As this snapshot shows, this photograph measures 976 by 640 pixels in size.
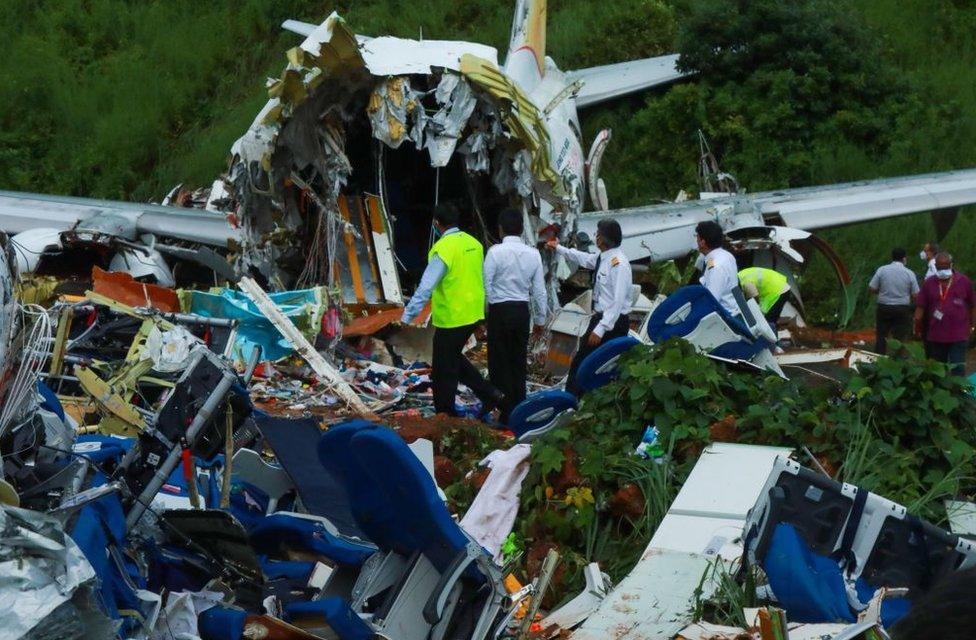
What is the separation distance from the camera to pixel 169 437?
15.9ft

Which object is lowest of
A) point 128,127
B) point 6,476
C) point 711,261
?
point 128,127

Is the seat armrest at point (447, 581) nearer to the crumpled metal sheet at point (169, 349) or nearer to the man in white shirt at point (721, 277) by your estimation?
the crumpled metal sheet at point (169, 349)

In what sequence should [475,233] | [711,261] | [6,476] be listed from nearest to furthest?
[6,476], [711,261], [475,233]

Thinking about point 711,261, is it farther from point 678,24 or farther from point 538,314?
point 678,24

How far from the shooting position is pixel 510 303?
9945 millimetres

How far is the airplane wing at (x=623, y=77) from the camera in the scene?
19922mm

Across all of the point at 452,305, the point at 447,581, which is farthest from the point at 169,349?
the point at 447,581

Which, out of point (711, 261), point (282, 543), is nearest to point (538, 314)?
point (711, 261)

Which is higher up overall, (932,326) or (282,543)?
(282,543)

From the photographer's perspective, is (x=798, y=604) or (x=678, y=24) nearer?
(x=798, y=604)

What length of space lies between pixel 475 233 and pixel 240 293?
3.49 metres

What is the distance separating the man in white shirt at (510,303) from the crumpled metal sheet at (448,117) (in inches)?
82.8

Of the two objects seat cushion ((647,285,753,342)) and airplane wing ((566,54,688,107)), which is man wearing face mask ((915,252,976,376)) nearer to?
seat cushion ((647,285,753,342))

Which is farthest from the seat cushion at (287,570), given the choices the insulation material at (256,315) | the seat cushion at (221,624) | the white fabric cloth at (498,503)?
the insulation material at (256,315)
